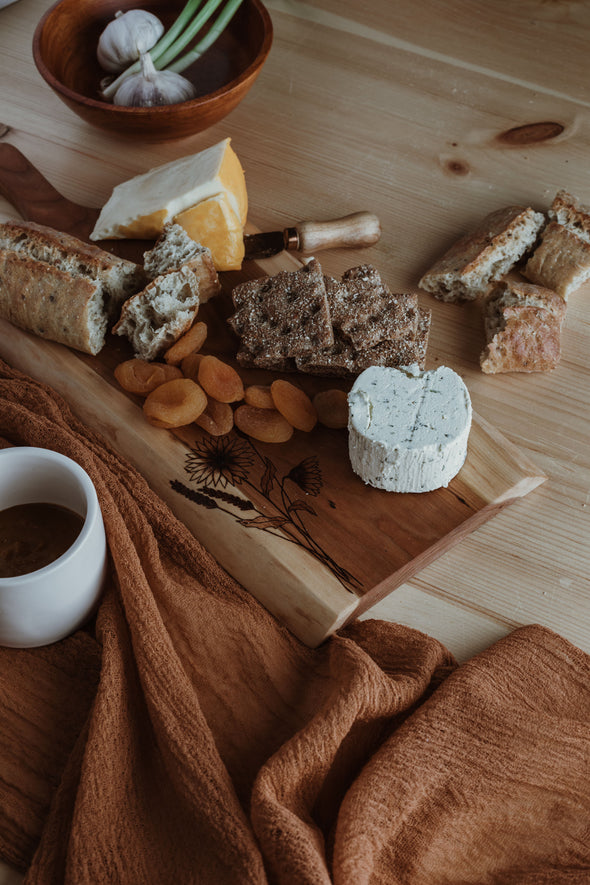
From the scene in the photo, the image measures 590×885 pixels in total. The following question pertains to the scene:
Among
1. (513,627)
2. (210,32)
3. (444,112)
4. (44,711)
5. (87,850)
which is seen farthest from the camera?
Answer: (444,112)

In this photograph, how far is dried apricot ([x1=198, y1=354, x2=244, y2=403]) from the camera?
1182mm

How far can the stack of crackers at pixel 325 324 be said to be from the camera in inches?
46.2

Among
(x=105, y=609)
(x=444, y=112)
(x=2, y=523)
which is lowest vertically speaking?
(x=105, y=609)

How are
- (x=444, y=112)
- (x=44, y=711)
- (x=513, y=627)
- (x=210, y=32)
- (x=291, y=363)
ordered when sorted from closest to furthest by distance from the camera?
(x=44, y=711) → (x=513, y=627) → (x=291, y=363) → (x=210, y=32) → (x=444, y=112)

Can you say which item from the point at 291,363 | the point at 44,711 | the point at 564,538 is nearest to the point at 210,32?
the point at 291,363

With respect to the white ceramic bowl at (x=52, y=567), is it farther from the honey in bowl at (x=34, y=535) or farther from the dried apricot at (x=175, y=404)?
the dried apricot at (x=175, y=404)

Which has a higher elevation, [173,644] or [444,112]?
[444,112]

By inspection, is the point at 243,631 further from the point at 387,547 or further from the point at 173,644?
the point at 387,547

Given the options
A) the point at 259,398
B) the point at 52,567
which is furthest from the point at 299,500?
the point at 52,567

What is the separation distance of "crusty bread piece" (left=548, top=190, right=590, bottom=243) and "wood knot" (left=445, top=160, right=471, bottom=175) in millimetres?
281

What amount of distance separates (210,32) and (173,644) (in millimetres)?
1184

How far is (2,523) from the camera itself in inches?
38.1

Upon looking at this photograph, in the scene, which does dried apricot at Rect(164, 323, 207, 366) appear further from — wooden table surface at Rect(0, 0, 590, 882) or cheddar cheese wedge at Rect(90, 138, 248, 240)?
wooden table surface at Rect(0, 0, 590, 882)

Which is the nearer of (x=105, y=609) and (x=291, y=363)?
(x=105, y=609)
